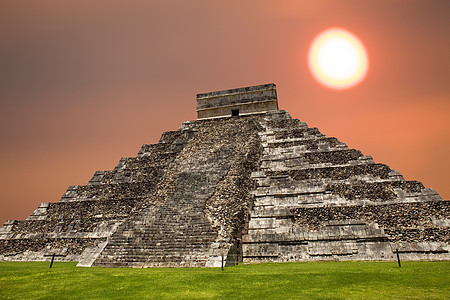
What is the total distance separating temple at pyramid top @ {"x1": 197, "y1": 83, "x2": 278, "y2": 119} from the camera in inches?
978

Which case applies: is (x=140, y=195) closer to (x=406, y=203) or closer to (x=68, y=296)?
(x=68, y=296)

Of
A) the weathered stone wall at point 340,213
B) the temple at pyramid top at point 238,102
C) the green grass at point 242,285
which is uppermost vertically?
the temple at pyramid top at point 238,102

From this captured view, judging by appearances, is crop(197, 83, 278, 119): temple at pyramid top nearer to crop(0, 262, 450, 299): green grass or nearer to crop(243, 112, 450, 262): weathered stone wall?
crop(243, 112, 450, 262): weathered stone wall

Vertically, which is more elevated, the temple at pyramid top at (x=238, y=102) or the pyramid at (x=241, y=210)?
the temple at pyramid top at (x=238, y=102)

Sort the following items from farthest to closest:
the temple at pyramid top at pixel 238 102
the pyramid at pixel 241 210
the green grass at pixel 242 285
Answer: the temple at pyramid top at pixel 238 102, the pyramid at pixel 241 210, the green grass at pixel 242 285

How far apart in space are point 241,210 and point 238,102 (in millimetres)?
13433

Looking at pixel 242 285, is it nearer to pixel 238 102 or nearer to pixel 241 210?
pixel 241 210

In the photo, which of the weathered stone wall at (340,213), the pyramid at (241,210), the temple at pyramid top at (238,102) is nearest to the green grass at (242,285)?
the pyramid at (241,210)

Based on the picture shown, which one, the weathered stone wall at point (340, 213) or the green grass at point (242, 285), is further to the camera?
the weathered stone wall at point (340, 213)

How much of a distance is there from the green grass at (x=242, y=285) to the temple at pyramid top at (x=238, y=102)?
17.3 metres

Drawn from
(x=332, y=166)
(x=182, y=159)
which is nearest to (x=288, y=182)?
(x=332, y=166)

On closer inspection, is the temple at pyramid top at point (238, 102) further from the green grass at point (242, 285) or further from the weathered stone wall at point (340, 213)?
the green grass at point (242, 285)

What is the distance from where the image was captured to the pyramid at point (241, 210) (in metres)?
11.8

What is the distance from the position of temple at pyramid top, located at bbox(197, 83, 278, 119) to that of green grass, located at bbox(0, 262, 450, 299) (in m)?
17.3
